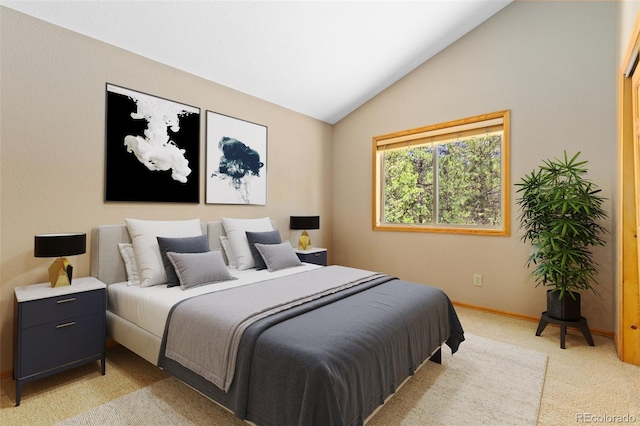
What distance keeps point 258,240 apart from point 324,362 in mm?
2213

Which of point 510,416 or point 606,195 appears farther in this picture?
point 606,195

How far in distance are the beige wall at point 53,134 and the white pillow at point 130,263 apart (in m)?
0.27

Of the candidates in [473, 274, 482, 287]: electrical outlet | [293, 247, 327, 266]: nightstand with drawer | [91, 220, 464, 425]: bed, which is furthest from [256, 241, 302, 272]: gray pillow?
[473, 274, 482, 287]: electrical outlet

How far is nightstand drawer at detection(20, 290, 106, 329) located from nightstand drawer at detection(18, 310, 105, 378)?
0.12 ft

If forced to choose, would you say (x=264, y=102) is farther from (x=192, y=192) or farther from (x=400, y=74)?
(x=400, y=74)

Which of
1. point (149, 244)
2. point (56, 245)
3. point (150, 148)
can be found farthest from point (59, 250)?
point (150, 148)

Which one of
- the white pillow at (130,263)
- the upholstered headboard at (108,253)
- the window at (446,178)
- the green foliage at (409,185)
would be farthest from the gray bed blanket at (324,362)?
the green foliage at (409,185)

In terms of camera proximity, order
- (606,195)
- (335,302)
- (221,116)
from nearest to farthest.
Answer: (335,302), (606,195), (221,116)

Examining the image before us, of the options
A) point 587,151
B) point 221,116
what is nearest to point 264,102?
point 221,116

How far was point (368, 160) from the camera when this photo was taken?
484 cm

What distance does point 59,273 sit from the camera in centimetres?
229

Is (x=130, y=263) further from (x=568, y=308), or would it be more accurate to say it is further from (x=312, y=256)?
(x=568, y=308)

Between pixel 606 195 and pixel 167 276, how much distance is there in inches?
160

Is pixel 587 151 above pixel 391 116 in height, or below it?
below
